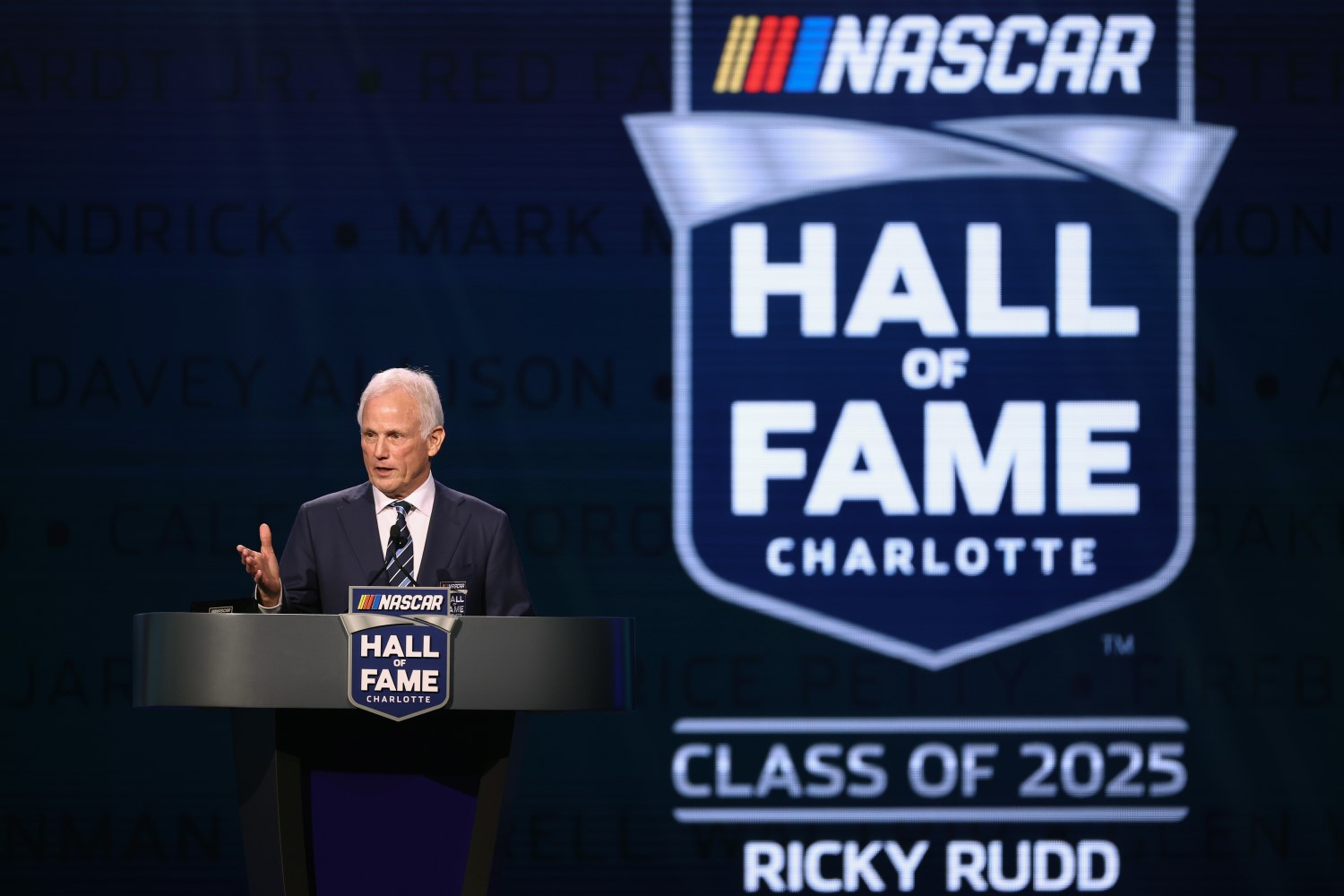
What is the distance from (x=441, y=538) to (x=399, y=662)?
385 millimetres

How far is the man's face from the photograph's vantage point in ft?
8.16

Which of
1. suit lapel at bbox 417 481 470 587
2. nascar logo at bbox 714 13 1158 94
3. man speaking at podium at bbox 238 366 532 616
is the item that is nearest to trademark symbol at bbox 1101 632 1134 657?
nascar logo at bbox 714 13 1158 94

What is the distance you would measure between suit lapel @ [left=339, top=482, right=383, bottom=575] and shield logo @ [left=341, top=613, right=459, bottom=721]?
0.32m

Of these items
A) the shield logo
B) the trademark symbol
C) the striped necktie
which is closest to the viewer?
the shield logo

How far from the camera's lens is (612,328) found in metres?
4.14

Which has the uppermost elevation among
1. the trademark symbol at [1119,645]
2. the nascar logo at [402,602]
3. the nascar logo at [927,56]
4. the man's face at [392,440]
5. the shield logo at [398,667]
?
the nascar logo at [927,56]

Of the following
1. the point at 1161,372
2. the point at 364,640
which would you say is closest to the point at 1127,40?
the point at 1161,372

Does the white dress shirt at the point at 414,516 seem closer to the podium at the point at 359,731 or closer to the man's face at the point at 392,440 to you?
the man's face at the point at 392,440

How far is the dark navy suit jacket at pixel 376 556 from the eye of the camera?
245cm

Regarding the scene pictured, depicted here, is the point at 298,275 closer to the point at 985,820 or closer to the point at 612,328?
the point at 612,328

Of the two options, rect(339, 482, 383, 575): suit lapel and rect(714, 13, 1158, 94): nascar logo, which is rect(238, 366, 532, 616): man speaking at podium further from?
rect(714, 13, 1158, 94): nascar logo

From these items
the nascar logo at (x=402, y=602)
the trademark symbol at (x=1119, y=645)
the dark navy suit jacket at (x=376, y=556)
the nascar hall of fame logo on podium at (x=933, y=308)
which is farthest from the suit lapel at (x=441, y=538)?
the trademark symbol at (x=1119, y=645)

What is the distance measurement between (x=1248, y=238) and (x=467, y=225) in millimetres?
2207

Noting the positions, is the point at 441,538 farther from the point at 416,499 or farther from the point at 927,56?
the point at 927,56
